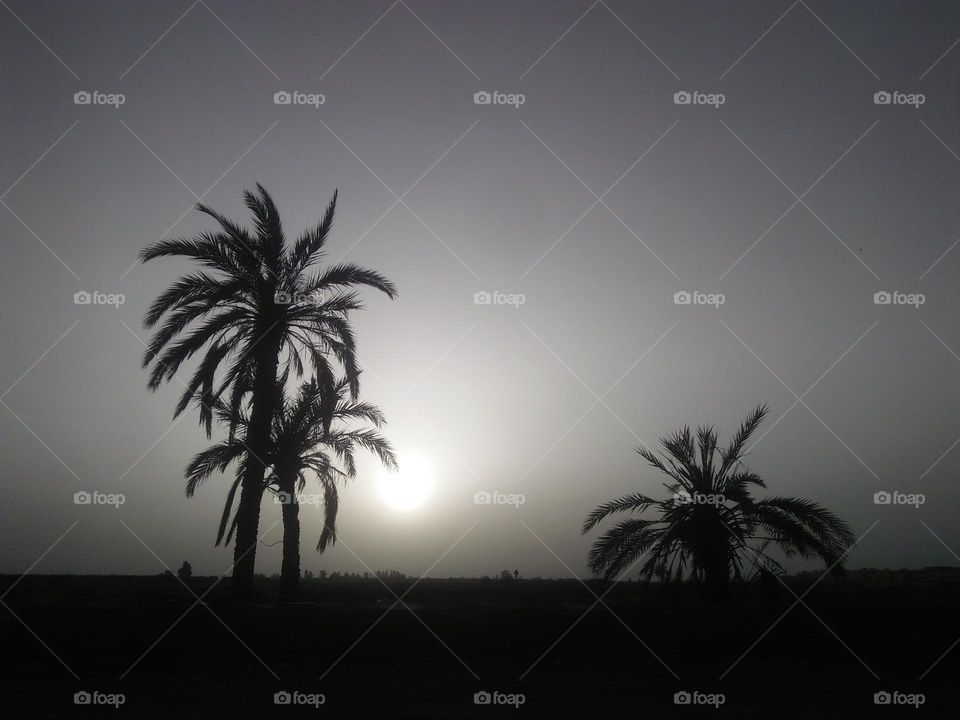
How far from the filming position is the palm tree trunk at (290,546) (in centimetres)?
1508

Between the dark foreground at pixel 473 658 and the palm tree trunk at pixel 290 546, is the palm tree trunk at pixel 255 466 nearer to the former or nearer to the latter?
the palm tree trunk at pixel 290 546

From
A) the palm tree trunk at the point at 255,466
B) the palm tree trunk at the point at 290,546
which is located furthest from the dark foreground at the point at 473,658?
the palm tree trunk at the point at 290,546

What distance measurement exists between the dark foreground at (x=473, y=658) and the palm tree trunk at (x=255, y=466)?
4.32 feet

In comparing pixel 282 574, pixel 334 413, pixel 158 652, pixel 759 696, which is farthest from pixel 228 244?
pixel 759 696

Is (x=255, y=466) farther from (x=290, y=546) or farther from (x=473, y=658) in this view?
(x=473, y=658)

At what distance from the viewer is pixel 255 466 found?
15203 millimetres

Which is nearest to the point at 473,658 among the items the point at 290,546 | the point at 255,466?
the point at 290,546

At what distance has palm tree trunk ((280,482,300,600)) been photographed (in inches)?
594

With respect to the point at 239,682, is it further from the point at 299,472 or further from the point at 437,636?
the point at 299,472

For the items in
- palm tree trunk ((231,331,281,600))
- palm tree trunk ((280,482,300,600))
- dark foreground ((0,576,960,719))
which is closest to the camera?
dark foreground ((0,576,960,719))

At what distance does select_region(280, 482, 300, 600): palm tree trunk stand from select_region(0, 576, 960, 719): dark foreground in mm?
2035

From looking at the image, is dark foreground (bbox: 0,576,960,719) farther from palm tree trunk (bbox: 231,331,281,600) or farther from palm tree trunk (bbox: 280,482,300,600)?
palm tree trunk (bbox: 280,482,300,600)

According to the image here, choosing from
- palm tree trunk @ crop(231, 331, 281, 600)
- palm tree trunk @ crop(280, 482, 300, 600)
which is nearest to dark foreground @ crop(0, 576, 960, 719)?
palm tree trunk @ crop(231, 331, 281, 600)

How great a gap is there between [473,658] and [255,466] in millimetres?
7146
